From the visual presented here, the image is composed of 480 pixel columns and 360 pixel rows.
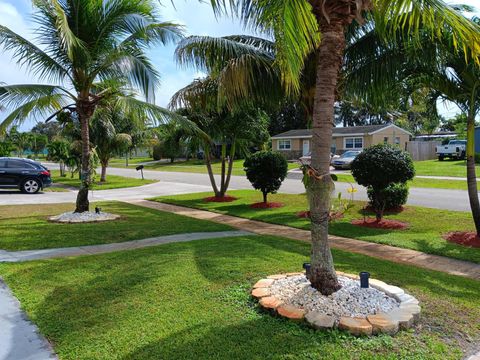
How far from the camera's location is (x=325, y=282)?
4520 millimetres

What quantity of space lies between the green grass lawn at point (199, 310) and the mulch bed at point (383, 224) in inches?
135

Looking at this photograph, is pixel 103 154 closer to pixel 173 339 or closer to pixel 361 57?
pixel 361 57

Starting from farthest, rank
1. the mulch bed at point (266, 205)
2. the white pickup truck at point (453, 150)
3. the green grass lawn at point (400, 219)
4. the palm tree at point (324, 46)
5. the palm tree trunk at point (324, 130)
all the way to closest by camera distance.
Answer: the white pickup truck at point (453, 150), the mulch bed at point (266, 205), the green grass lawn at point (400, 219), the palm tree trunk at point (324, 130), the palm tree at point (324, 46)

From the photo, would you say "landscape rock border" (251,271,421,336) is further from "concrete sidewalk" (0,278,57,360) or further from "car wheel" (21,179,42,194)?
"car wheel" (21,179,42,194)

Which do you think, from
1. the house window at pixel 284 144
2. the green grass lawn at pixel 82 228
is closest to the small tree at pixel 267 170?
the green grass lawn at pixel 82 228

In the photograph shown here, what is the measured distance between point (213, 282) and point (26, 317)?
6.90 ft

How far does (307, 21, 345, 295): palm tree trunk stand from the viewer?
4359 mm

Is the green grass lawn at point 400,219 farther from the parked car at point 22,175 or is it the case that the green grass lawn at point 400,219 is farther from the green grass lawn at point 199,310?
the parked car at point 22,175

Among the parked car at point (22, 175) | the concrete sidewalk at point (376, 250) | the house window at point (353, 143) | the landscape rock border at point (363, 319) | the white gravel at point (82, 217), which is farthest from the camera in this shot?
the house window at point (353, 143)

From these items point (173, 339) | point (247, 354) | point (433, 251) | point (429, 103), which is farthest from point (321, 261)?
point (429, 103)

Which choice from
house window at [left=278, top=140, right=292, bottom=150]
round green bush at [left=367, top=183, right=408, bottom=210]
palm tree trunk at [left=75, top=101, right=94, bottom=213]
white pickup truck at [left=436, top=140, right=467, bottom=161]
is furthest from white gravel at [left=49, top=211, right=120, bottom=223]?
house window at [left=278, top=140, right=292, bottom=150]

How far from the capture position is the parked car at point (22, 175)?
18547 millimetres

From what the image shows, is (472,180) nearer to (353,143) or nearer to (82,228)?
A: (82,228)

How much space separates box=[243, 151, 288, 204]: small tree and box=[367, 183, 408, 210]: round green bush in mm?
3199
